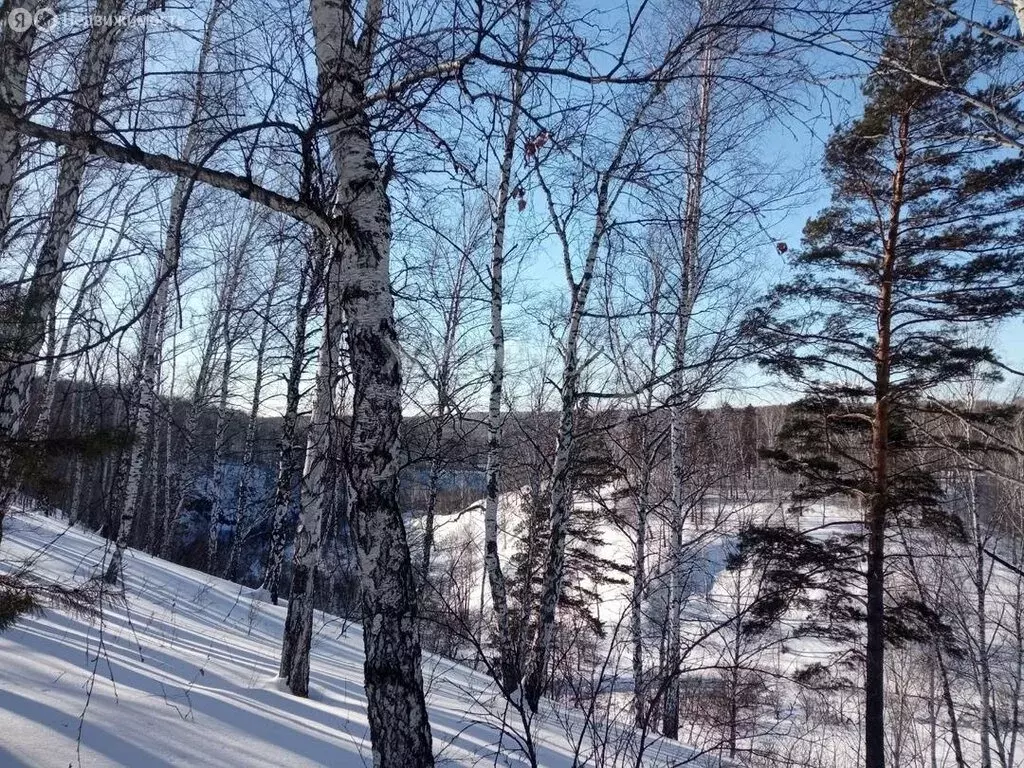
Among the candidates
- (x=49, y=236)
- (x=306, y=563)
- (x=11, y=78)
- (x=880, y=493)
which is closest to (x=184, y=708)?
(x=306, y=563)

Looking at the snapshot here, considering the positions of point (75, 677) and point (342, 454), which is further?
point (75, 677)

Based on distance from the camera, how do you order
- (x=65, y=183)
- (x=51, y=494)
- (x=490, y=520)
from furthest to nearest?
1. (x=490, y=520)
2. (x=65, y=183)
3. (x=51, y=494)

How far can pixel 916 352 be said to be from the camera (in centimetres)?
905

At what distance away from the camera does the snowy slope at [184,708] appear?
308 cm

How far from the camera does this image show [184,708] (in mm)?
3914

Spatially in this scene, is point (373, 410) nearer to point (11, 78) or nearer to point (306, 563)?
point (11, 78)

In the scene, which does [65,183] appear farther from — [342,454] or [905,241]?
[905,241]

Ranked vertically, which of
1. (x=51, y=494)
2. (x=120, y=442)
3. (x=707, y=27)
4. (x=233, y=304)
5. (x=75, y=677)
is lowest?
(x=75, y=677)

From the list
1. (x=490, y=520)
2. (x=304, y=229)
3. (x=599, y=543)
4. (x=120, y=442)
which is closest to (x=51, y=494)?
(x=120, y=442)

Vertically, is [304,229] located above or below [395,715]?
above

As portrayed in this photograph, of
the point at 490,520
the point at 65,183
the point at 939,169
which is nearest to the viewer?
the point at 65,183

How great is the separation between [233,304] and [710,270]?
10100 mm

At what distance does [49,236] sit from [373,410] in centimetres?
410

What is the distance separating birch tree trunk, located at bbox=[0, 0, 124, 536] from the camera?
9.19 ft
